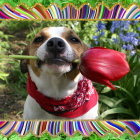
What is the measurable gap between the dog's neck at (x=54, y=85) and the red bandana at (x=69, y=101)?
0.12 feet

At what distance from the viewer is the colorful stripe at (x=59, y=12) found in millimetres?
1592

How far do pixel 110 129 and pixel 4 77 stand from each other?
982mm

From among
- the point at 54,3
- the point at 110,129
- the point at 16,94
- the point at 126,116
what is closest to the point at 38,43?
the point at 54,3

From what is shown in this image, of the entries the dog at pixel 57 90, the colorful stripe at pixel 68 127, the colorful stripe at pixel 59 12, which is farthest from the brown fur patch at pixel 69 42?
the colorful stripe at pixel 68 127

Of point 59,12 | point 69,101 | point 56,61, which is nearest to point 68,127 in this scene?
point 69,101

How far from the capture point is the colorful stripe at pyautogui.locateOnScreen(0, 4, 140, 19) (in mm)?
1592

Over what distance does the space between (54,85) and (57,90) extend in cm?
6

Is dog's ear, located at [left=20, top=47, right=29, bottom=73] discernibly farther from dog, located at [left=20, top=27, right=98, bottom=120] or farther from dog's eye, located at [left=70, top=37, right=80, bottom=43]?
dog's eye, located at [left=70, top=37, right=80, bottom=43]

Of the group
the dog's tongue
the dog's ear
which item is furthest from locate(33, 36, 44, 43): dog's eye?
the dog's tongue

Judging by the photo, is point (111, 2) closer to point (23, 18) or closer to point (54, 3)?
point (54, 3)

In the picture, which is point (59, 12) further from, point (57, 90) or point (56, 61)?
point (57, 90)

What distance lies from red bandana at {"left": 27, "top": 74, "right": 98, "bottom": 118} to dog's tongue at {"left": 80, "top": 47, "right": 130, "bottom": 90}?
0.66 metres

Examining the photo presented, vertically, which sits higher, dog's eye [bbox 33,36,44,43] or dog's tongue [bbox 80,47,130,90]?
dog's eye [bbox 33,36,44,43]

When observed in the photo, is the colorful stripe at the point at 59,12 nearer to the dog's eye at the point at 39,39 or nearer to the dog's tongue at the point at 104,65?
the dog's eye at the point at 39,39
